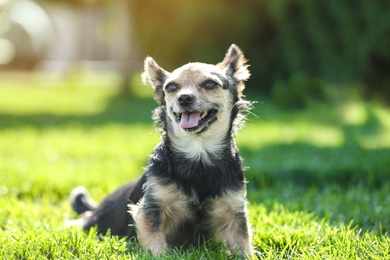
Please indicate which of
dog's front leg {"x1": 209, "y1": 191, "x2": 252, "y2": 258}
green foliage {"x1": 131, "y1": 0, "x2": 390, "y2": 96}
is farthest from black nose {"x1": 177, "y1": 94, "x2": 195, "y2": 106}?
green foliage {"x1": 131, "y1": 0, "x2": 390, "y2": 96}

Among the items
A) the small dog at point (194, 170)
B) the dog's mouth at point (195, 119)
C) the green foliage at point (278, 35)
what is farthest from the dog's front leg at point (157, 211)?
the green foliage at point (278, 35)

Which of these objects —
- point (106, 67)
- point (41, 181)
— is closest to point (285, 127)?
point (41, 181)

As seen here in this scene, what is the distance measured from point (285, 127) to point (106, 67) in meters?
19.1

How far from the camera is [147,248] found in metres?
3.84

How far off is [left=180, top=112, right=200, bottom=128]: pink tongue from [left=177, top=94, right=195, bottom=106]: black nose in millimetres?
98

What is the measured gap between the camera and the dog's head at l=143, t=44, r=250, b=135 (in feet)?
13.1

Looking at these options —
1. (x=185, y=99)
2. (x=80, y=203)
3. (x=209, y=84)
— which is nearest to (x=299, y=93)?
(x=80, y=203)

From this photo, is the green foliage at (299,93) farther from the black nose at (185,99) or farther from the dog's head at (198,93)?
the black nose at (185,99)

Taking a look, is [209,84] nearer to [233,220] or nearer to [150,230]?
[233,220]

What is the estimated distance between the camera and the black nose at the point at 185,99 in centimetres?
390

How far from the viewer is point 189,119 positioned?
4008mm

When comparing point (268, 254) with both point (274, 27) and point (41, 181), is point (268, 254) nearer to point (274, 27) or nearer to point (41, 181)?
point (41, 181)

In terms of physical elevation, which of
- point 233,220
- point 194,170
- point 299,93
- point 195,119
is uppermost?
point 195,119

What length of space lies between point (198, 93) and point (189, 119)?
17 centimetres
